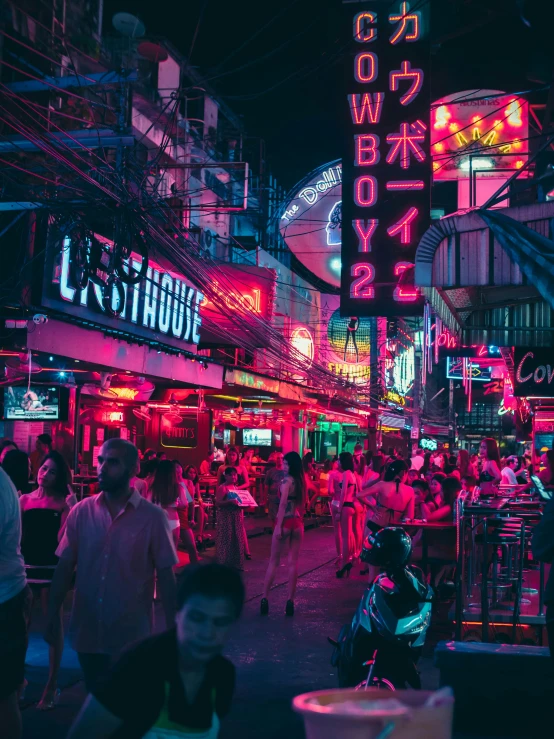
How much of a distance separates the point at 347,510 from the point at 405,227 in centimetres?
558

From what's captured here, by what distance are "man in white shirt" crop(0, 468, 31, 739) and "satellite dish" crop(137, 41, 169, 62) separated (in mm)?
21169

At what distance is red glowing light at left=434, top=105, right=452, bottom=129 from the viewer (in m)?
19.2

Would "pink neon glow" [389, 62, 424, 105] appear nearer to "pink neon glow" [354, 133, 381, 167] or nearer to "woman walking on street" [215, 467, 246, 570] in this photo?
"pink neon glow" [354, 133, 381, 167]

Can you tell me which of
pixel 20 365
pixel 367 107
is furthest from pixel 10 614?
pixel 367 107

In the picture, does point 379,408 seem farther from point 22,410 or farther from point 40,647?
point 40,647

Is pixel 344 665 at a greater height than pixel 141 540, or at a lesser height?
lesser

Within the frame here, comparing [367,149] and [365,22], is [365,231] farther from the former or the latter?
[365,22]

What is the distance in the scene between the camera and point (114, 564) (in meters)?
4.70

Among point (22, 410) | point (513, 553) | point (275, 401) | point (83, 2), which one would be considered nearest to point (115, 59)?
point (83, 2)

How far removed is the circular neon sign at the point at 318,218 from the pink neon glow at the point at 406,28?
9.46 metres

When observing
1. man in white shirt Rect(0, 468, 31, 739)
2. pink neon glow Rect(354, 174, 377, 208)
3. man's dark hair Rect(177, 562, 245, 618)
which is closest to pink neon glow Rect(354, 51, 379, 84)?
pink neon glow Rect(354, 174, 377, 208)

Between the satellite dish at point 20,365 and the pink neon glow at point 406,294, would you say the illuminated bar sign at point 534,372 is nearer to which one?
the pink neon glow at point 406,294

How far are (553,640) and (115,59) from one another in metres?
22.9

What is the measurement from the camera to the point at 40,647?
8859mm
